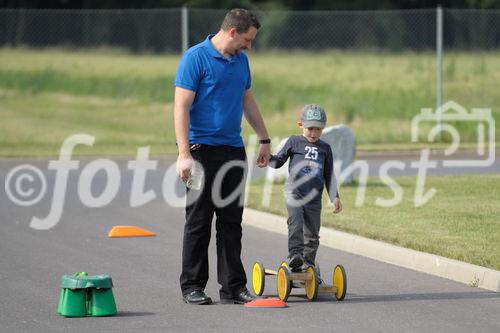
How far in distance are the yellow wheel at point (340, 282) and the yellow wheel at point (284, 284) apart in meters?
0.39

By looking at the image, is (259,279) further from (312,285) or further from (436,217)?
(436,217)

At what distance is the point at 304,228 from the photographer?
32.1ft

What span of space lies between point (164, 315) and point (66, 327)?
79cm

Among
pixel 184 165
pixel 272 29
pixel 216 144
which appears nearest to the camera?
pixel 184 165

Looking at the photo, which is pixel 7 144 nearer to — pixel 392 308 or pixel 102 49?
pixel 102 49

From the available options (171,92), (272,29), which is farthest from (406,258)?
(171,92)

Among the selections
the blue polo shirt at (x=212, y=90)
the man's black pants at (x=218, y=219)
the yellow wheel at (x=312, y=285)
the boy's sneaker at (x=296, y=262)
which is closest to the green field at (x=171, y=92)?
the boy's sneaker at (x=296, y=262)

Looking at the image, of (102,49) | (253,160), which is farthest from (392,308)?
(102,49)

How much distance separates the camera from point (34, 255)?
1196cm

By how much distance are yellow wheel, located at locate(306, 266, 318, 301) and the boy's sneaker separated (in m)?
0.11

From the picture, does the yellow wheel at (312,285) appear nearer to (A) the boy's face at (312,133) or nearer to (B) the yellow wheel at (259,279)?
(B) the yellow wheel at (259,279)

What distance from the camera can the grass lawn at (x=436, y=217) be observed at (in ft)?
38.2

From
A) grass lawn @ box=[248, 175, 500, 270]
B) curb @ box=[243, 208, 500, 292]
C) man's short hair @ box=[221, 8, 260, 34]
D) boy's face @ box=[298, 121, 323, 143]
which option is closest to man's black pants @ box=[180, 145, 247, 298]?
boy's face @ box=[298, 121, 323, 143]

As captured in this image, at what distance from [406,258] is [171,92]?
21.4 metres
